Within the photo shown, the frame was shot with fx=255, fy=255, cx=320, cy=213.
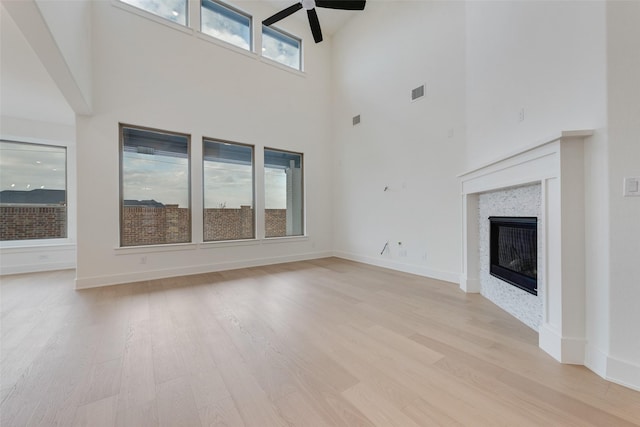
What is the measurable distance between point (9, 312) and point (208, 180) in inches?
116

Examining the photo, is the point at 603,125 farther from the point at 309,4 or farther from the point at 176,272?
the point at 176,272

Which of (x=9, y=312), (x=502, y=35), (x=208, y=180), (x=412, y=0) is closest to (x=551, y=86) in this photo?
(x=502, y=35)

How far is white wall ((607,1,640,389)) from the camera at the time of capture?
1.52 metres

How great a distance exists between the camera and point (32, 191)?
509 cm

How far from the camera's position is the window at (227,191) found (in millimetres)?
4816

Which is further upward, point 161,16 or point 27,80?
point 161,16

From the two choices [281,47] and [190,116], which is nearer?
[190,116]

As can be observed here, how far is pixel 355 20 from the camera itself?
18.5ft

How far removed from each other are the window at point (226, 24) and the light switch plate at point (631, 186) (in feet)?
19.5

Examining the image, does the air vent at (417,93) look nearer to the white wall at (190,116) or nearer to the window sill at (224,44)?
the white wall at (190,116)

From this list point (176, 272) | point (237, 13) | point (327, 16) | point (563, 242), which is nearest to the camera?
point (563, 242)

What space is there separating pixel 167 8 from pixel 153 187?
3.16m

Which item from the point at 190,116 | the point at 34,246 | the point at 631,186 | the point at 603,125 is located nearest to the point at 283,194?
the point at 190,116

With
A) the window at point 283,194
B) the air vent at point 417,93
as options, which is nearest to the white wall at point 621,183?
the air vent at point 417,93
